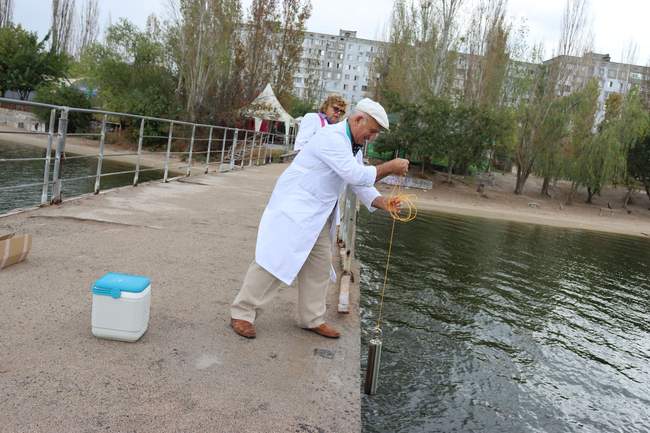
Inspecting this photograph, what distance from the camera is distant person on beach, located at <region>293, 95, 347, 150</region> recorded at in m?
6.06

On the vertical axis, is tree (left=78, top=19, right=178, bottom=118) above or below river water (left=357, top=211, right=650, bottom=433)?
above

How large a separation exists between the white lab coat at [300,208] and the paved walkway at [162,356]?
2.00 ft

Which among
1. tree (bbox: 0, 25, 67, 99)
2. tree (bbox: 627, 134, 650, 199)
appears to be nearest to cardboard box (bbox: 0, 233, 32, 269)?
tree (bbox: 627, 134, 650, 199)

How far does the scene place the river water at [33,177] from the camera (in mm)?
12566

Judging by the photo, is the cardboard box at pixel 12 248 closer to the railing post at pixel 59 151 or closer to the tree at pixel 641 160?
the railing post at pixel 59 151

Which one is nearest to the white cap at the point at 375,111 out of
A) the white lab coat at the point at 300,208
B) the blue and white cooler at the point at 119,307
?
the white lab coat at the point at 300,208

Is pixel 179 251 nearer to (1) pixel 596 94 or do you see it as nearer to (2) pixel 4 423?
(2) pixel 4 423

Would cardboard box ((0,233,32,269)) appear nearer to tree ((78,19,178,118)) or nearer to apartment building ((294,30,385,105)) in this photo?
tree ((78,19,178,118))

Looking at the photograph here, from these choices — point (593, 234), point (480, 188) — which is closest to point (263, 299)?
point (593, 234)

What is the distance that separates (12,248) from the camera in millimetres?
A: 4762

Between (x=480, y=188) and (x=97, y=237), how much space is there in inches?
1084

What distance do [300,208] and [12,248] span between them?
2535 mm

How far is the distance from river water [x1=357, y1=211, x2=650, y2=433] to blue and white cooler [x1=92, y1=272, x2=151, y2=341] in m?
1.76

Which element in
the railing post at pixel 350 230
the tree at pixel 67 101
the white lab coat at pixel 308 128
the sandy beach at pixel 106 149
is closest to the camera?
the white lab coat at pixel 308 128
